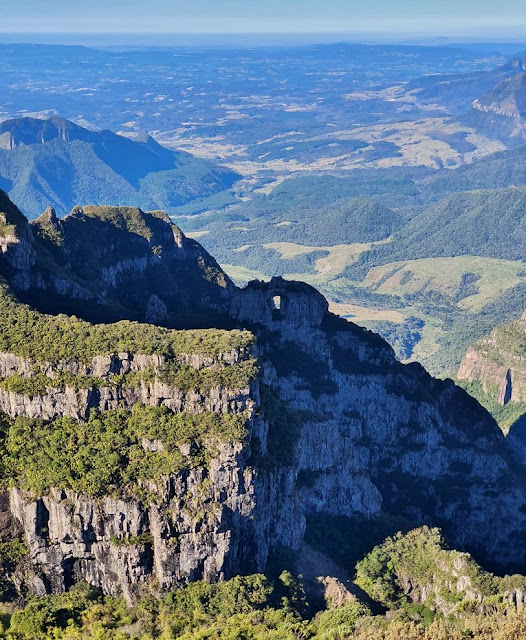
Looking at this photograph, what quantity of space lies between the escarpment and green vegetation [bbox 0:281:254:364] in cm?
20

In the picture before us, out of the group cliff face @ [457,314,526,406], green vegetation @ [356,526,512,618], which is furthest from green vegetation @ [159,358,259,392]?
cliff face @ [457,314,526,406]

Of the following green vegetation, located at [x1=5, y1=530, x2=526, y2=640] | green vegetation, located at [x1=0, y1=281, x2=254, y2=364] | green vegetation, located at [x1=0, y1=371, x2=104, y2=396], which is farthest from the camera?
green vegetation, located at [x1=0, y1=281, x2=254, y2=364]

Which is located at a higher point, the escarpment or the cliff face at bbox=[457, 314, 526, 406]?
the escarpment

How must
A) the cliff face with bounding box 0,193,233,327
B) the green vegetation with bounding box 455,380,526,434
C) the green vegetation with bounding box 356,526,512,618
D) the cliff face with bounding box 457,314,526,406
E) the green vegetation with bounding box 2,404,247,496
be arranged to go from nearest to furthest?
the green vegetation with bounding box 2,404,247,496
the green vegetation with bounding box 356,526,512,618
the cliff face with bounding box 0,193,233,327
the green vegetation with bounding box 455,380,526,434
the cliff face with bounding box 457,314,526,406

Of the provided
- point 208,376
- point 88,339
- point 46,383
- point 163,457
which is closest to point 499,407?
point 208,376

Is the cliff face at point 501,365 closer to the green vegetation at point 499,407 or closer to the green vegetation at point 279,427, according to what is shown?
the green vegetation at point 499,407

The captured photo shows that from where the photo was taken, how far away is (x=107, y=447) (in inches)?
2975

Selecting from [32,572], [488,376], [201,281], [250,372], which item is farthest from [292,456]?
[488,376]

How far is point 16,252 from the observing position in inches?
3883

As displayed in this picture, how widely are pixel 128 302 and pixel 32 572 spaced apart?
49107 millimetres

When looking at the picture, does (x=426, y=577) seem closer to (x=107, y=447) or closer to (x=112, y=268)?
(x=107, y=447)

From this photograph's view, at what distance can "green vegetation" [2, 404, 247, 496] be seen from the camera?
243 feet

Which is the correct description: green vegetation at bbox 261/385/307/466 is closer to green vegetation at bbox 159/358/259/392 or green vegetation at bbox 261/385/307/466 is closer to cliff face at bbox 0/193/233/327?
green vegetation at bbox 159/358/259/392

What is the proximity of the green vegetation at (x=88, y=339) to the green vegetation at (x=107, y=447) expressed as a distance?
5.11 meters
